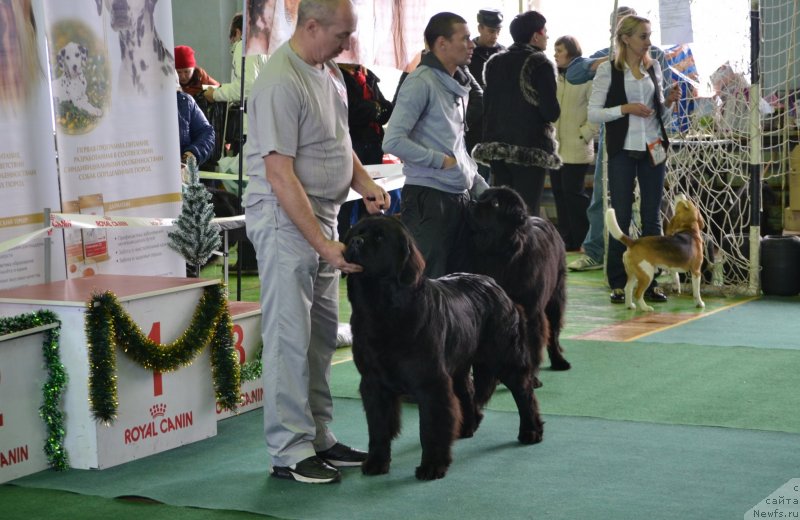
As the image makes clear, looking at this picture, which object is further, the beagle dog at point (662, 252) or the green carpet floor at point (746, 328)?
the beagle dog at point (662, 252)

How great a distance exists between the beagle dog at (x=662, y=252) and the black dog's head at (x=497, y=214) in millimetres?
2625

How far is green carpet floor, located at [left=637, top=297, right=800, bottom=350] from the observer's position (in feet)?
21.1

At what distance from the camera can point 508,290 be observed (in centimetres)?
508

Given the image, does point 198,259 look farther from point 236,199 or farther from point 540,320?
point 236,199

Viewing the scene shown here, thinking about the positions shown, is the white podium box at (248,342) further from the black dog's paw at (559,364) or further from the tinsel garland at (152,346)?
the black dog's paw at (559,364)

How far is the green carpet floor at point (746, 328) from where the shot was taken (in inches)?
254

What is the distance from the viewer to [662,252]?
7.54 m

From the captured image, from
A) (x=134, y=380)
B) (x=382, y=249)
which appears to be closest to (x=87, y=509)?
(x=134, y=380)

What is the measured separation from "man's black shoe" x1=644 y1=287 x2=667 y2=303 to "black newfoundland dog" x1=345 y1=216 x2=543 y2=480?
3915 mm

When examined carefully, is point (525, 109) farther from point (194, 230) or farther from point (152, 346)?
point (152, 346)

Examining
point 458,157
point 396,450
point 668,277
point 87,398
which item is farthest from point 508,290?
point 668,277

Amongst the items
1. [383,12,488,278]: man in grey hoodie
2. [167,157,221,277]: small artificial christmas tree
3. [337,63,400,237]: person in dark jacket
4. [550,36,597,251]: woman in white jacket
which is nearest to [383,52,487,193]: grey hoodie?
[383,12,488,278]: man in grey hoodie

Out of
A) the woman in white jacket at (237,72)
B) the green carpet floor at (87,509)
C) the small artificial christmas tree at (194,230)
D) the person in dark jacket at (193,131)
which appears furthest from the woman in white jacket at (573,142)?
the green carpet floor at (87,509)

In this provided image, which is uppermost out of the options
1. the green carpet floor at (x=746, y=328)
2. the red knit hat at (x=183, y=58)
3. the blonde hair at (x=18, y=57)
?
the red knit hat at (x=183, y=58)
